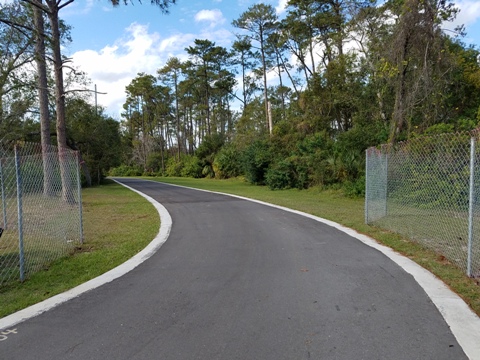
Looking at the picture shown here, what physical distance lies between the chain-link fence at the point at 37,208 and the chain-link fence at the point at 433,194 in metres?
6.23

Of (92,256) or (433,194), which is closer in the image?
(92,256)

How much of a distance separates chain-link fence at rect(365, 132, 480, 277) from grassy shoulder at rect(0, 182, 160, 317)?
5.38 meters

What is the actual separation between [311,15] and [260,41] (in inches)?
340

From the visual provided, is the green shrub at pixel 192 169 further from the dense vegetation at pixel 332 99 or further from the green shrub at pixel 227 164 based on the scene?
the green shrub at pixel 227 164

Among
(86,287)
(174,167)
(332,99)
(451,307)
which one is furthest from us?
(174,167)

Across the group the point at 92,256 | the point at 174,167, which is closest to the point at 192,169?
the point at 174,167

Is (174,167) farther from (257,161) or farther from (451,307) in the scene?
(451,307)

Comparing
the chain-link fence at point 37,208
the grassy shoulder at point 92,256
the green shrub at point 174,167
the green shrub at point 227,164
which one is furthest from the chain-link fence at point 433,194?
the green shrub at point 174,167

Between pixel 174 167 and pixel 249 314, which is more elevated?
pixel 174 167

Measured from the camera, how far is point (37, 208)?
679 centimetres

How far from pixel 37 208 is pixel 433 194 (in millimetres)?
7439

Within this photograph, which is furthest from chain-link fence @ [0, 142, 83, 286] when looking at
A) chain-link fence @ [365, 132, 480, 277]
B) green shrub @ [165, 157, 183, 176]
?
green shrub @ [165, 157, 183, 176]

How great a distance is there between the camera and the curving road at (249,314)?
312cm

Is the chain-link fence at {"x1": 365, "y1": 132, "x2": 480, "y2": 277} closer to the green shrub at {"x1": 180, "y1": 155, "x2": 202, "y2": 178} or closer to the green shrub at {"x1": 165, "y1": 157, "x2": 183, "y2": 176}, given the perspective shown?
the green shrub at {"x1": 180, "y1": 155, "x2": 202, "y2": 178}
